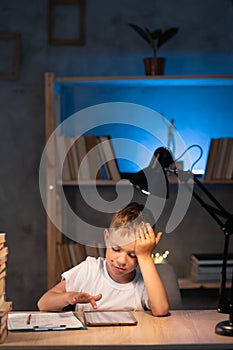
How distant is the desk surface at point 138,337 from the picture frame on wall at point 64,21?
2334mm

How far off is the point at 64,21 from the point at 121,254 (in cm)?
211

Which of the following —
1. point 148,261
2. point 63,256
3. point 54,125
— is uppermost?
point 54,125

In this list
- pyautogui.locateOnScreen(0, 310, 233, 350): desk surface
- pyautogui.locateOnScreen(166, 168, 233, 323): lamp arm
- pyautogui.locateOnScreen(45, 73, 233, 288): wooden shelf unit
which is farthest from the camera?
pyautogui.locateOnScreen(45, 73, 233, 288): wooden shelf unit

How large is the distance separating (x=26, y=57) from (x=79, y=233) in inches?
44.3

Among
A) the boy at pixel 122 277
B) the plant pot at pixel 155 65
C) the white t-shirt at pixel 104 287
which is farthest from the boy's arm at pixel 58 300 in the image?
the plant pot at pixel 155 65

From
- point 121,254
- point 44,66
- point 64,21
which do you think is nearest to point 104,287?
point 121,254

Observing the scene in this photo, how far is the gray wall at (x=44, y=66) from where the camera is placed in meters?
4.13

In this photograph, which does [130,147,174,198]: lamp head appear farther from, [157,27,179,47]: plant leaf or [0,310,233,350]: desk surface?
[157,27,179,47]: plant leaf

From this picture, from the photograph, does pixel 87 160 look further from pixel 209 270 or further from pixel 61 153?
pixel 209 270

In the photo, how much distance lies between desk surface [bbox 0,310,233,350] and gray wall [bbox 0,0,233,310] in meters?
2.00

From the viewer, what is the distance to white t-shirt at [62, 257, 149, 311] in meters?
2.56

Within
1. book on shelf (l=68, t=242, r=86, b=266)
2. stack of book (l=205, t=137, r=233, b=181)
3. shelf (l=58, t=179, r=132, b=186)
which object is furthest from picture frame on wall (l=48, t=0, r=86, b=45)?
book on shelf (l=68, t=242, r=86, b=266)

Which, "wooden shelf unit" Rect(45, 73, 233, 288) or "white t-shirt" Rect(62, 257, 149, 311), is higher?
"wooden shelf unit" Rect(45, 73, 233, 288)

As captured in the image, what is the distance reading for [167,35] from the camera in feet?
12.7
